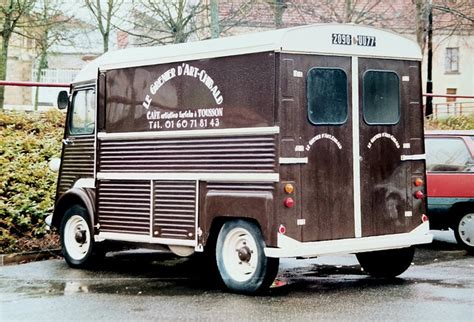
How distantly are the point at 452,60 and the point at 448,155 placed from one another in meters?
44.6

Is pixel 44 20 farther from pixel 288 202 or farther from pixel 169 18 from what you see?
pixel 288 202

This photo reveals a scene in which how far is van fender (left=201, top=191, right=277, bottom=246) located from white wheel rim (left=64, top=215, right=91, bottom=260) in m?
2.43

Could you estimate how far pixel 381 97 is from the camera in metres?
9.96

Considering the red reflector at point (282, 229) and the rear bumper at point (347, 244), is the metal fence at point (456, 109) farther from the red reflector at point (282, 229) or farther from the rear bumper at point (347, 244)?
the red reflector at point (282, 229)

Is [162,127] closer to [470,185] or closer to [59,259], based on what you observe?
[59,259]

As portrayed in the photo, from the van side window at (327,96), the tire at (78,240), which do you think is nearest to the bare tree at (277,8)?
the tire at (78,240)

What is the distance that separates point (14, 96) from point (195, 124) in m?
36.1

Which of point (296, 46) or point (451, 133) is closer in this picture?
point (296, 46)

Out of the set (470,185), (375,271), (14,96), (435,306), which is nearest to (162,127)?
(375,271)

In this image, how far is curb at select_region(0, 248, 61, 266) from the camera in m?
12.2

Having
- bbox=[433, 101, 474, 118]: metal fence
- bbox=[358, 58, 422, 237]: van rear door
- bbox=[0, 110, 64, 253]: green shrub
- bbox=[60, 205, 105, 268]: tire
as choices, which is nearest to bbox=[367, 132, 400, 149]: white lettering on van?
bbox=[358, 58, 422, 237]: van rear door

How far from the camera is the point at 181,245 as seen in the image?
10.1m

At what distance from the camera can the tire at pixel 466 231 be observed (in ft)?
41.7

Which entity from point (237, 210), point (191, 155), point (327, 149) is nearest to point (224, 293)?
point (237, 210)
